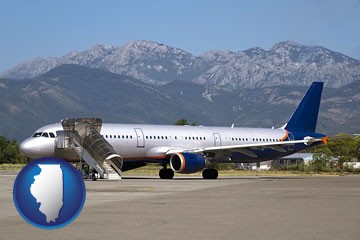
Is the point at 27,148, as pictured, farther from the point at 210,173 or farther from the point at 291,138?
the point at 291,138

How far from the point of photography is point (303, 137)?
55812mm

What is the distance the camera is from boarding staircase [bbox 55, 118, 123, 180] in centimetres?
4162

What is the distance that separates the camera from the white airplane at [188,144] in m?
45.2

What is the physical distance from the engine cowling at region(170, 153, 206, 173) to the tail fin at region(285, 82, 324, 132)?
1229 centimetres

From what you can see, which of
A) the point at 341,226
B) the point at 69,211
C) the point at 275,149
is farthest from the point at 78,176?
the point at 275,149

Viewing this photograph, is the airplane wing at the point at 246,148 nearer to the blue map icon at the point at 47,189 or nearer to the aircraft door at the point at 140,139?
the aircraft door at the point at 140,139

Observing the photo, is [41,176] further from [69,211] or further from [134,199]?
[134,199]

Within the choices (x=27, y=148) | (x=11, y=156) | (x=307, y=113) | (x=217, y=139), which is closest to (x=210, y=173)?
(x=217, y=139)

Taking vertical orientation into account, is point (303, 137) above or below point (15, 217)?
above

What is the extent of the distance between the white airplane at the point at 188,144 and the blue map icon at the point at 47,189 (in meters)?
35.8

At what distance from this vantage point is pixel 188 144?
163 feet

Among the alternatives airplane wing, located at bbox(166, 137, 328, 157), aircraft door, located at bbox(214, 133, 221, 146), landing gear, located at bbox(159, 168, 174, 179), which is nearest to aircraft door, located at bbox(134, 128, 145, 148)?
airplane wing, located at bbox(166, 137, 328, 157)

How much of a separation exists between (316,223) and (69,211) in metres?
8.53

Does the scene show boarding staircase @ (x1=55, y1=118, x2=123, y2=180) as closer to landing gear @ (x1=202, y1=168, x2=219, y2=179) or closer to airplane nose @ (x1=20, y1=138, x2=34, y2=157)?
airplane nose @ (x1=20, y1=138, x2=34, y2=157)
